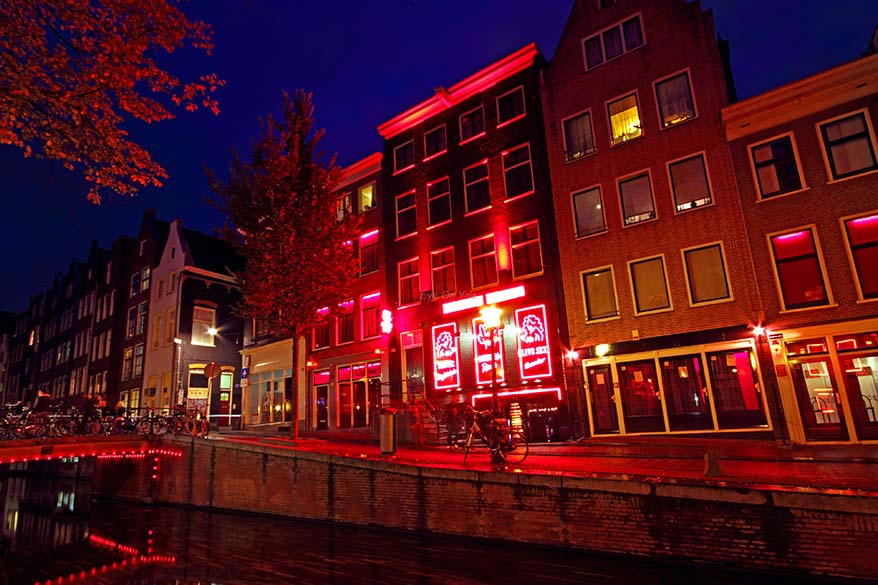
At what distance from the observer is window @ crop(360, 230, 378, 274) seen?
84.4 ft

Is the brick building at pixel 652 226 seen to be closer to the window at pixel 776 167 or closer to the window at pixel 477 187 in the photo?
the window at pixel 776 167

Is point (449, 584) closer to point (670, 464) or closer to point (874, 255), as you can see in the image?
point (670, 464)

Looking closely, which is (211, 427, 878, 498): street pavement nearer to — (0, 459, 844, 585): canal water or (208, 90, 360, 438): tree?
(0, 459, 844, 585): canal water

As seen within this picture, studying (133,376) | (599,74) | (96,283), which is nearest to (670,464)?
(599,74)

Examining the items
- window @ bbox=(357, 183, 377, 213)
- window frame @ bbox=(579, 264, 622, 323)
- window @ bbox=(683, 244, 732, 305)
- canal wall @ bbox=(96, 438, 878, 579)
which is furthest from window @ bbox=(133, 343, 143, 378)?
window @ bbox=(683, 244, 732, 305)

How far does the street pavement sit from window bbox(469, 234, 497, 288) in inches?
292

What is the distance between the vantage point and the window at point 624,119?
18156 mm

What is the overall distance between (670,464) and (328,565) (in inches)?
289

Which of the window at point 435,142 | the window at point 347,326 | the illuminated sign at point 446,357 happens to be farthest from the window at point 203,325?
the window at point 435,142

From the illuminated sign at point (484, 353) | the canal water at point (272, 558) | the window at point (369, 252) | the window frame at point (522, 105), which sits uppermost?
the window frame at point (522, 105)

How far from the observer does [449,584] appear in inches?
302

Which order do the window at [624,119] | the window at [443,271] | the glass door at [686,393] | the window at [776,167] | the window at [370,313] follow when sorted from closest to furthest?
1. the window at [776,167]
2. the glass door at [686,393]
3. the window at [624,119]
4. the window at [443,271]
5. the window at [370,313]

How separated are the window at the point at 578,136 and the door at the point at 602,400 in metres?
8.20

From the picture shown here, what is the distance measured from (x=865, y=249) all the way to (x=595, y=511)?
11560mm
